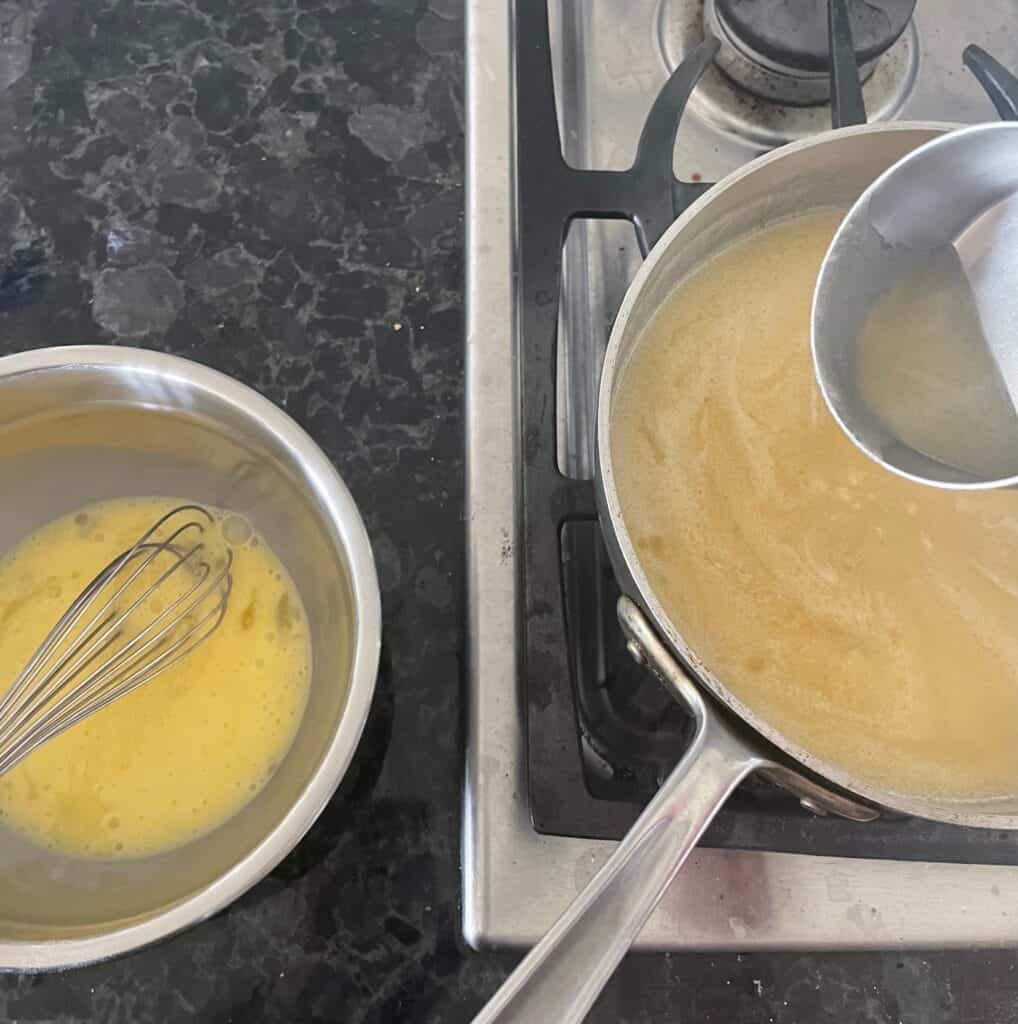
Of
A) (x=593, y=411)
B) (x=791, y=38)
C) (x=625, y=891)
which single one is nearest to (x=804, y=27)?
(x=791, y=38)

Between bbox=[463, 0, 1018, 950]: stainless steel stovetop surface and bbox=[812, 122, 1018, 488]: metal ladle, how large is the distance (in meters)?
0.14

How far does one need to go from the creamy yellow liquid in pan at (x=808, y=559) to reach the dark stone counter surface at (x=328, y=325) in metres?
0.14

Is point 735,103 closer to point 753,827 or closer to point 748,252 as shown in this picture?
point 748,252

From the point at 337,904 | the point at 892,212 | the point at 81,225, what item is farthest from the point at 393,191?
the point at 337,904

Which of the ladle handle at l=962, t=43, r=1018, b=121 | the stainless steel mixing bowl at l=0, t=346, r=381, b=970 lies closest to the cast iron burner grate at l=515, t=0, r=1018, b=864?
the ladle handle at l=962, t=43, r=1018, b=121

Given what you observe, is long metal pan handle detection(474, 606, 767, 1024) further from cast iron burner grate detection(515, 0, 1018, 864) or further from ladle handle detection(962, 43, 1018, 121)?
ladle handle detection(962, 43, 1018, 121)

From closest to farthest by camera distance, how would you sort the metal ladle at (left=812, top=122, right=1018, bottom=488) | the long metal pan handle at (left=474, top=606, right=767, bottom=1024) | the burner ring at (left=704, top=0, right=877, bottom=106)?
the long metal pan handle at (left=474, top=606, right=767, bottom=1024)
the metal ladle at (left=812, top=122, right=1018, bottom=488)
the burner ring at (left=704, top=0, right=877, bottom=106)

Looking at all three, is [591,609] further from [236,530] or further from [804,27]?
[804,27]

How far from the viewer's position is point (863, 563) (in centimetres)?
46

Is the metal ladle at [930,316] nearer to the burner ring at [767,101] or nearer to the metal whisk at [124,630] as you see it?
the burner ring at [767,101]

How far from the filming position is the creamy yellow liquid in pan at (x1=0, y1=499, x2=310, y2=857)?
0.45 meters

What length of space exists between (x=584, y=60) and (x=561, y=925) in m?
0.50

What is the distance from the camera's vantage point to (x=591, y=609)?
1.62ft

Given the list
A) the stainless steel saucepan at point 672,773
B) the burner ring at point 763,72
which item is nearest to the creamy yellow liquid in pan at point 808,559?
the stainless steel saucepan at point 672,773
